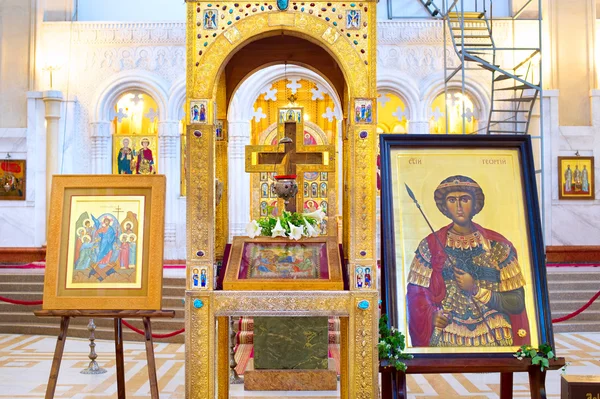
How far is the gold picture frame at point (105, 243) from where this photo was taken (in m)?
4.43

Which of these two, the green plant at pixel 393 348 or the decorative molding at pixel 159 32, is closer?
the green plant at pixel 393 348

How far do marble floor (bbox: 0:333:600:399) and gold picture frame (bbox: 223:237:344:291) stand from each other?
81.2 inches

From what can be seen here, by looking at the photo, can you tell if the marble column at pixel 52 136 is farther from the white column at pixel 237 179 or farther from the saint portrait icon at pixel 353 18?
the saint portrait icon at pixel 353 18

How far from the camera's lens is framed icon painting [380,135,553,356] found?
417 cm

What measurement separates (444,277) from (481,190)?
666mm

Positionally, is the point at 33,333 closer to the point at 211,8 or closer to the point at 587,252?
the point at 211,8

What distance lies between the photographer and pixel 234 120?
45.6ft

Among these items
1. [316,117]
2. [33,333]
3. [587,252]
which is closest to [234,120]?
[316,117]

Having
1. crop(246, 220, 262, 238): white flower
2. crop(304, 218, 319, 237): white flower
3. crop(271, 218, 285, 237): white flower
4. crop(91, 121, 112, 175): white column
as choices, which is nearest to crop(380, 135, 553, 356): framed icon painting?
crop(304, 218, 319, 237): white flower

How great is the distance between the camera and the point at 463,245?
434 centimetres

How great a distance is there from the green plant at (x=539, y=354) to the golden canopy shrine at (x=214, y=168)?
0.91m

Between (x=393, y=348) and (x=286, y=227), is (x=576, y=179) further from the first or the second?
(x=393, y=348)

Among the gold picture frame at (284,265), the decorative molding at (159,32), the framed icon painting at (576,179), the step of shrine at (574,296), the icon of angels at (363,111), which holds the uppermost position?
the decorative molding at (159,32)

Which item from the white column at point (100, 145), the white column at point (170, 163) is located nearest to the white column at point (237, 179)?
the white column at point (170, 163)
